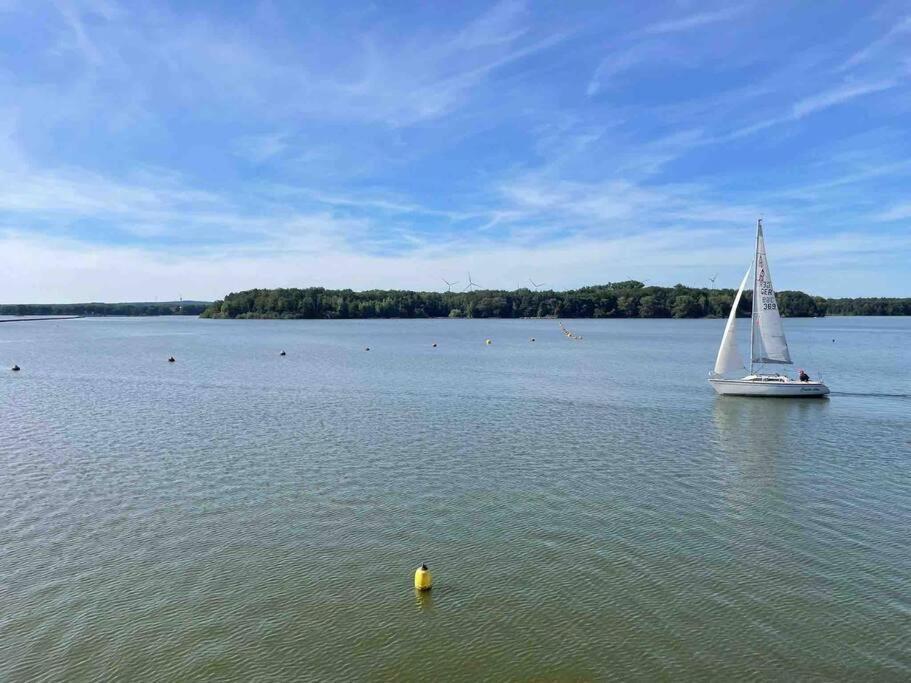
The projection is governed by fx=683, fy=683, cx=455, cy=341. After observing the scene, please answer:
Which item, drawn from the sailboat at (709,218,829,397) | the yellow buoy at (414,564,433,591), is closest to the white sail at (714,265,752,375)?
the sailboat at (709,218,829,397)

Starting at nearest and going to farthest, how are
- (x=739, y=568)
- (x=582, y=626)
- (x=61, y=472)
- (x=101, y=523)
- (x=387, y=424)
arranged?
1. (x=582, y=626)
2. (x=739, y=568)
3. (x=101, y=523)
4. (x=61, y=472)
5. (x=387, y=424)

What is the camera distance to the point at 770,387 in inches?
1672

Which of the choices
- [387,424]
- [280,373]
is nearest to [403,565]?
[387,424]

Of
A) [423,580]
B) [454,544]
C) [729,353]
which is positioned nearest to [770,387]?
[729,353]

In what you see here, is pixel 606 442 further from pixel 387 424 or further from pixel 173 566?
pixel 173 566

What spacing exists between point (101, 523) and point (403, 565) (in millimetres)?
9042

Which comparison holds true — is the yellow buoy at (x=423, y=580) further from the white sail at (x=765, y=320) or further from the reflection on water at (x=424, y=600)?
the white sail at (x=765, y=320)

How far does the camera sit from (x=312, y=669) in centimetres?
1204

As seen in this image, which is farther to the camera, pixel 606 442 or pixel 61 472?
pixel 606 442

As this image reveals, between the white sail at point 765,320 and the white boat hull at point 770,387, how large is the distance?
101 inches

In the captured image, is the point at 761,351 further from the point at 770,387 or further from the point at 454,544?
the point at 454,544

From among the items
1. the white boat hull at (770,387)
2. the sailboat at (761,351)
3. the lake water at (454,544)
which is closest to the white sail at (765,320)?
the sailboat at (761,351)

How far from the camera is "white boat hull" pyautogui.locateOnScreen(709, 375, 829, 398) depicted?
4206 centimetres

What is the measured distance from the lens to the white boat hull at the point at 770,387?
42.1 metres
